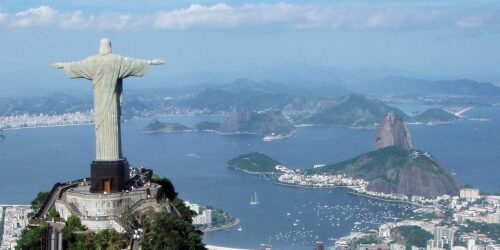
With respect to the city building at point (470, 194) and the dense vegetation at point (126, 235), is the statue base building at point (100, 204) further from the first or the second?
the city building at point (470, 194)

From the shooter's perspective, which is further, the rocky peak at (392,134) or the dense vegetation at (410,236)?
the rocky peak at (392,134)

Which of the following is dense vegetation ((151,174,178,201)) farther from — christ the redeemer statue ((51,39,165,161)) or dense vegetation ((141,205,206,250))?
dense vegetation ((141,205,206,250))

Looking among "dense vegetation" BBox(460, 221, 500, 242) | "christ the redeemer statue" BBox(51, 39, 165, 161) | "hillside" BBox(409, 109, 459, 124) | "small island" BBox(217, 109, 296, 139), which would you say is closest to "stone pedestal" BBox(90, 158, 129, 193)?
"christ the redeemer statue" BBox(51, 39, 165, 161)

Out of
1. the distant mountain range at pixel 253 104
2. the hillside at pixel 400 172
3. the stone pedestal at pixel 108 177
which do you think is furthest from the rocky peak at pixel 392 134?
the stone pedestal at pixel 108 177

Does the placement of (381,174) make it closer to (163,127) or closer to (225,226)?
(225,226)

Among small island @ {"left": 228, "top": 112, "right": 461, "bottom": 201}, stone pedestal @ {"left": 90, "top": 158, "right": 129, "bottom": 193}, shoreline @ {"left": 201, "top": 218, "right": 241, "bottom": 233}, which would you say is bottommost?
shoreline @ {"left": 201, "top": 218, "right": 241, "bottom": 233}

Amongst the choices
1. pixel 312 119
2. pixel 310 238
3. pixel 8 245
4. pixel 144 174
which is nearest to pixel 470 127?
pixel 312 119
